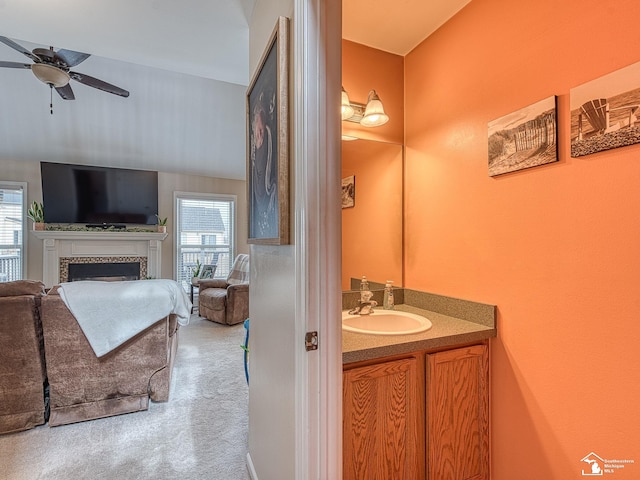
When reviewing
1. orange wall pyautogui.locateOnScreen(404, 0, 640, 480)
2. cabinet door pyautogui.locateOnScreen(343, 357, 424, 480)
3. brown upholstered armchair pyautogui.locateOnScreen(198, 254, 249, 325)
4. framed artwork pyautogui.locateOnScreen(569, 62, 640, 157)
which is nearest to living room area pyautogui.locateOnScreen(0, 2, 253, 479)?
brown upholstered armchair pyautogui.locateOnScreen(198, 254, 249, 325)

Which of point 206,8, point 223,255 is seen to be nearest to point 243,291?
point 223,255

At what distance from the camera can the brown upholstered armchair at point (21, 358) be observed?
6.46 feet

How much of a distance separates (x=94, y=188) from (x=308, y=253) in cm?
539

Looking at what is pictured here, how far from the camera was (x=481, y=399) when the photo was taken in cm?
145

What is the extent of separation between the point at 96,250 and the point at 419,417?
5.49 m

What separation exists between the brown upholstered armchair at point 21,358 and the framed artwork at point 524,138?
9.00 feet

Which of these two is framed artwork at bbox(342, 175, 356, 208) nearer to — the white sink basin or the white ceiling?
the white sink basin

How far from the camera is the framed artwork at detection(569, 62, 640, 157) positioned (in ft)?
3.29

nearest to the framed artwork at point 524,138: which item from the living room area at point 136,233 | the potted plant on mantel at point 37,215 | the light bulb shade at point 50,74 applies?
the living room area at point 136,233

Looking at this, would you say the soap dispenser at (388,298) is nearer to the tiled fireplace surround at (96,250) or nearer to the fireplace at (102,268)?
the tiled fireplace surround at (96,250)

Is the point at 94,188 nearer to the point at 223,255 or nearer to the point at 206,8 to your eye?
the point at 223,255

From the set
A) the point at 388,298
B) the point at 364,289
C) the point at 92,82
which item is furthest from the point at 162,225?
the point at 388,298

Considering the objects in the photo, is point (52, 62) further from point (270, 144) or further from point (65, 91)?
point (270, 144)

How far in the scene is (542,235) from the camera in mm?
1272
